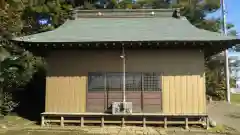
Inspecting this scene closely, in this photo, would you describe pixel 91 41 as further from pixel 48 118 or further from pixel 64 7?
pixel 64 7

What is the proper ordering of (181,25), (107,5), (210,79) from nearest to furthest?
(181,25)
(107,5)
(210,79)

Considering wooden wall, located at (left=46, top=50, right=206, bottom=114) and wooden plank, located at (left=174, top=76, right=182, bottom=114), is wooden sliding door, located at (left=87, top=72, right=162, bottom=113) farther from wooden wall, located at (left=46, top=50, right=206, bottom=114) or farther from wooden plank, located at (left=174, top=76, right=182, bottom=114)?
wooden plank, located at (left=174, top=76, right=182, bottom=114)

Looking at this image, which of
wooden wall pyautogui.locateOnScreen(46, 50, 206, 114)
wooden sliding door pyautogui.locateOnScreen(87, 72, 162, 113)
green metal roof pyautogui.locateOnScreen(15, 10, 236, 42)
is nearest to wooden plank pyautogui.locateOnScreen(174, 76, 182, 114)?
wooden wall pyautogui.locateOnScreen(46, 50, 206, 114)

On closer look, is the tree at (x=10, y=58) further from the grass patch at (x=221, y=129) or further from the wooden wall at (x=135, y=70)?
the grass patch at (x=221, y=129)

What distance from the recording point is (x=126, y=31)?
12.6 metres

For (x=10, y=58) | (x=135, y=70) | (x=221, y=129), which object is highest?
(x=10, y=58)

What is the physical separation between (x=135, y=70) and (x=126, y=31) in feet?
6.01

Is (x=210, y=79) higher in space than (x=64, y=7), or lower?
lower

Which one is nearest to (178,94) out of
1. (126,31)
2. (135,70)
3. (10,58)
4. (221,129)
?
(135,70)

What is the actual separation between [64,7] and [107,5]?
12.9ft

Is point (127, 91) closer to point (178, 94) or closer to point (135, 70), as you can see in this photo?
point (135, 70)

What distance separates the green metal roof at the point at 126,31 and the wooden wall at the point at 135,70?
2.07 ft

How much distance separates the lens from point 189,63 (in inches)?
461

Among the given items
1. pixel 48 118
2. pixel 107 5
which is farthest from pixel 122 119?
pixel 107 5
